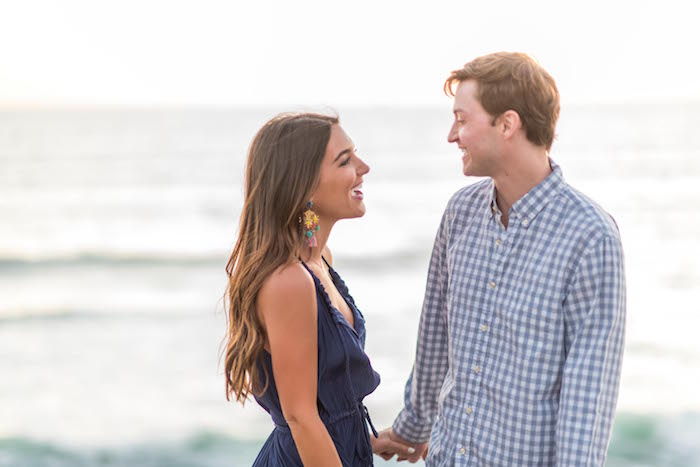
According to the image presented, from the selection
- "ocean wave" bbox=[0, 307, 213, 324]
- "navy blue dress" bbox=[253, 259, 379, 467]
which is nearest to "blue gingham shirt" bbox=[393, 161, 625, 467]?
"navy blue dress" bbox=[253, 259, 379, 467]

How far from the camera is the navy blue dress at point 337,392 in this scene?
250 cm

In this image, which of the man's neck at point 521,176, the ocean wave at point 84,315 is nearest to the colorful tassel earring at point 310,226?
the man's neck at point 521,176

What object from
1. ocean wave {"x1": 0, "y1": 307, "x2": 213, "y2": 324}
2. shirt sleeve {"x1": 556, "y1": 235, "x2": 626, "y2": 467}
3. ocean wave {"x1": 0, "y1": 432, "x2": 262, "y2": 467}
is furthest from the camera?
ocean wave {"x1": 0, "y1": 307, "x2": 213, "y2": 324}

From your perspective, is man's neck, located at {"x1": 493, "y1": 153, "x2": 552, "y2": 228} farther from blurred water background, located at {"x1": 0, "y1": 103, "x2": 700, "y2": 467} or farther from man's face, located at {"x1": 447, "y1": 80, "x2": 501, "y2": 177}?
blurred water background, located at {"x1": 0, "y1": 103, "x2": 700, "y2": 467}

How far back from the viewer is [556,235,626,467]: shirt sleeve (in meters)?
2.18

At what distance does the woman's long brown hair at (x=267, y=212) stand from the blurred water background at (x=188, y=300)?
463 centimetres

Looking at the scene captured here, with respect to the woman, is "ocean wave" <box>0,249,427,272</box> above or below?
above

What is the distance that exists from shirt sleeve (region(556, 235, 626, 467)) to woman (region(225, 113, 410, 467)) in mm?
685

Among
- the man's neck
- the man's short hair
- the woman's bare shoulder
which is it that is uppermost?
the man's short hair

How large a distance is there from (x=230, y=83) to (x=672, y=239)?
3465 cm

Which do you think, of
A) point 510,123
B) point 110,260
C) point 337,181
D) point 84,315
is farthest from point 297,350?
point 110,260

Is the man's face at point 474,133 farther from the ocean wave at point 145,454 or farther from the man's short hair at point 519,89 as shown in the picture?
the ocean wave at point 145,454

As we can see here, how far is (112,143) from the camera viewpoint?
41.0 m

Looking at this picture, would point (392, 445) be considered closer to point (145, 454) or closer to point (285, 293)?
point (285, 293)
